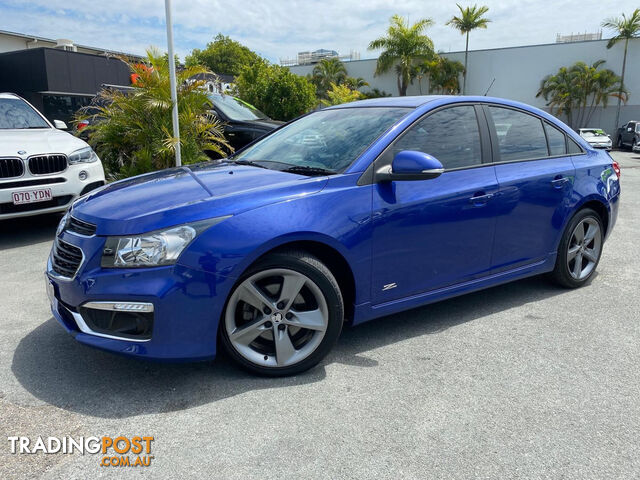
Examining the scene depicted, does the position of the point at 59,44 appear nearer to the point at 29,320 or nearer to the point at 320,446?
the point at 29,320

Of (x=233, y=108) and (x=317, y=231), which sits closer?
(x=317, y=231)

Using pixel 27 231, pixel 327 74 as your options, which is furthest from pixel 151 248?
pixel 327 74

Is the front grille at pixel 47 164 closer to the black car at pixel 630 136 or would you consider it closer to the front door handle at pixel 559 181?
the front door handle at pixel 559 181

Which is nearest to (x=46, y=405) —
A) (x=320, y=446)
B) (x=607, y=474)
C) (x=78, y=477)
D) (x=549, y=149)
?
(x=78, y=477)

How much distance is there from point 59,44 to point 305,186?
35.3 m

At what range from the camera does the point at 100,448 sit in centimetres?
232

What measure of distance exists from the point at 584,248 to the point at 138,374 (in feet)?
11.9

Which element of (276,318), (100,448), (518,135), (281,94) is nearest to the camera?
(100,448)

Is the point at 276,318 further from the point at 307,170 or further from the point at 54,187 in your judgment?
the point at 54,187

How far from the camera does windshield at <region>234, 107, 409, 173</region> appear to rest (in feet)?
11.0

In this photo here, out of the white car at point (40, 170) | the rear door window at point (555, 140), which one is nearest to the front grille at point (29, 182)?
the white car at point (40, 170)

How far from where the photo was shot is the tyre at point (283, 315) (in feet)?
9.14

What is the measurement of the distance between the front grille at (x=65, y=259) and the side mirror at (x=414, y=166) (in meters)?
1.80

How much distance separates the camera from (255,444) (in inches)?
92.9
